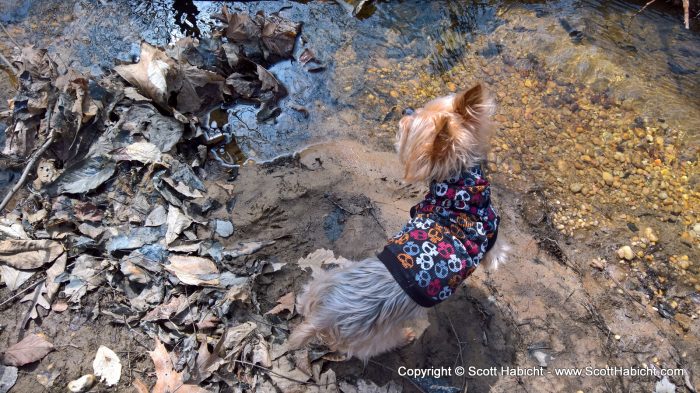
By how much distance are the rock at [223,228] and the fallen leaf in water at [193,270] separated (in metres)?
0.34

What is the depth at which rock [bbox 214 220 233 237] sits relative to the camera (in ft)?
12.5

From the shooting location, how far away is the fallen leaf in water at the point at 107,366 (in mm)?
2834

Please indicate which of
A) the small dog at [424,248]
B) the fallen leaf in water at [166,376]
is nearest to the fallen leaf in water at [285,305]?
the small dog at [424,248]

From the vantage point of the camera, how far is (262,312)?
11.1 ft

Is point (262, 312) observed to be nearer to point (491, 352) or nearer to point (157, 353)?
point (157, 353)

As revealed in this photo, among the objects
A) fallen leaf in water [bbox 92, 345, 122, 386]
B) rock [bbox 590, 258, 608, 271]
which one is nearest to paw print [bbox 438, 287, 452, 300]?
rock [bbox 590, 258, 608, 271]

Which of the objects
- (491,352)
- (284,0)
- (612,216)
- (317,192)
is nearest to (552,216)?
(612,216)

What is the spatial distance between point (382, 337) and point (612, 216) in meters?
2.92

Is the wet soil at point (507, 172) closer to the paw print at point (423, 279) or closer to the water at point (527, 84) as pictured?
the water at point (527, 84)

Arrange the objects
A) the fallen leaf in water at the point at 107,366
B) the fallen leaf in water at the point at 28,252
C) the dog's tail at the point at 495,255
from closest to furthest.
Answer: the fallen leaf in water at the point at 107,366 < the fallen leaf in water at the point at 28,252 < the dog's tail at the point at 495,255

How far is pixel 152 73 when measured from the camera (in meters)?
4.41

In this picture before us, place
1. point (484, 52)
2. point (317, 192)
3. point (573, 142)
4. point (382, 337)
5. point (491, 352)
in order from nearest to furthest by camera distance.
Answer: point (382, 337) → point (491, 352) → point (317, 192) → point (573, 142) → point (484, 52)

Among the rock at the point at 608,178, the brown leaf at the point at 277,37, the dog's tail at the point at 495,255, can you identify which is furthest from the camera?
the brown leaf at the point at 277,37

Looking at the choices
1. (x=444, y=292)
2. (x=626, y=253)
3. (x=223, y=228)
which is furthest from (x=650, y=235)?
(x=223, y=228)
